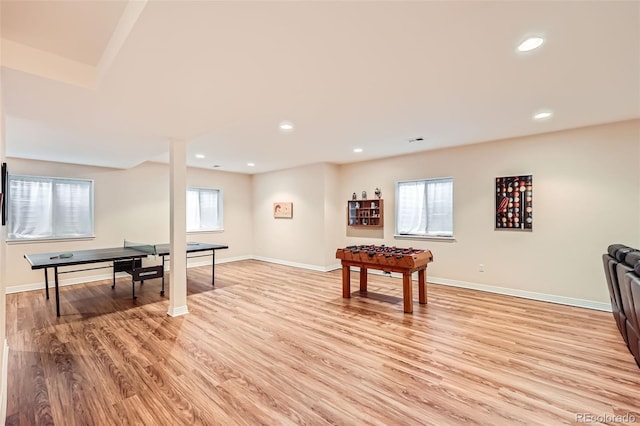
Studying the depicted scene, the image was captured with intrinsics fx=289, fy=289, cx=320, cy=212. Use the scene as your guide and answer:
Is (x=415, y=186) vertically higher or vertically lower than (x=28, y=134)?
lower

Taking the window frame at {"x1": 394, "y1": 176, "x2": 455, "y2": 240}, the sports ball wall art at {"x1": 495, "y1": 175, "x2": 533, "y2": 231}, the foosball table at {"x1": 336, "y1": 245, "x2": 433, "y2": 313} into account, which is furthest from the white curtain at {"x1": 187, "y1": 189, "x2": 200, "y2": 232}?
the sports ball wall art at {"x1": 495, "y1": 175, "x2": 533, "y2": 231}

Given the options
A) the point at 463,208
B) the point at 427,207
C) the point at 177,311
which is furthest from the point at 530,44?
the point at 177,311

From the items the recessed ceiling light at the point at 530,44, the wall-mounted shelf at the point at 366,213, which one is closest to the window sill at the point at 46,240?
the wall-mounted shelf at the point at 366,213

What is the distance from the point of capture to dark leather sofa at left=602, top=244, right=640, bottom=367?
6.92 ft

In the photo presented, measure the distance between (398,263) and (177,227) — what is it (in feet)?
9.78

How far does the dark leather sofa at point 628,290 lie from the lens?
6.92ft

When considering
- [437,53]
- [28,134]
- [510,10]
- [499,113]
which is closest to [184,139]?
[28,134]

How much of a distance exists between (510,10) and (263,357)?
3146mm

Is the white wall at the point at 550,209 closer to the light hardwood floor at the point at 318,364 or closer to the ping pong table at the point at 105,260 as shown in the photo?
the light hardwood floor at the point at 318,364

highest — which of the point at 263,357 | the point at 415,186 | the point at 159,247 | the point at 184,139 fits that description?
the point at 184,139

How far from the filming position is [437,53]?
2.02 meters

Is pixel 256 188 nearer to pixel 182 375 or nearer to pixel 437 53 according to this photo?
pixel 182 375

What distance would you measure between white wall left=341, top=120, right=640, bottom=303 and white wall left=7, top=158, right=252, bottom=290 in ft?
18.8

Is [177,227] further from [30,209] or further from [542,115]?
[542,115]
